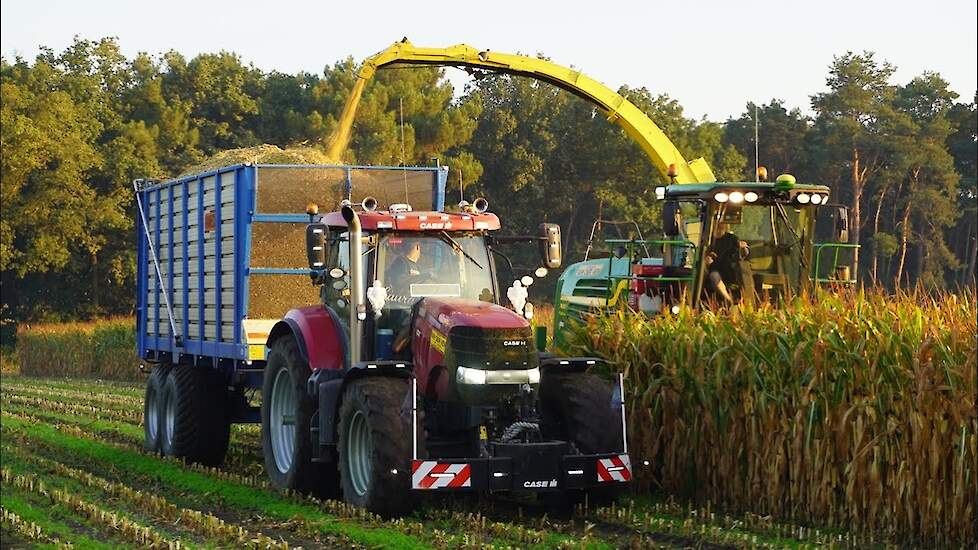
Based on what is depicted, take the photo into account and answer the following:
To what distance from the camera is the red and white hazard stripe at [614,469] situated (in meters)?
10.5

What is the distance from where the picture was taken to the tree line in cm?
4634

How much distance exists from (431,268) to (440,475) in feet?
6.36

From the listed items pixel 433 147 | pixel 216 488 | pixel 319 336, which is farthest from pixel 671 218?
pixel 433 147

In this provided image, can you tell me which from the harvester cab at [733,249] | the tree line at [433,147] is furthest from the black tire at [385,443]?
the tree line at [433,147]

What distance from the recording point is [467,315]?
34.3ft

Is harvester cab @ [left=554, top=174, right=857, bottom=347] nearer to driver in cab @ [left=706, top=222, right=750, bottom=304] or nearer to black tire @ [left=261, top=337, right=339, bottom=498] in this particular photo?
driver in cab @ [left=706, top=222, right=750, bottom=304]

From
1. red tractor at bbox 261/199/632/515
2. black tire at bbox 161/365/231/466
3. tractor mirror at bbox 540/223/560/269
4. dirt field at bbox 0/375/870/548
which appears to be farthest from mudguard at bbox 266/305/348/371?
black tire at bbox 161/365/231/466

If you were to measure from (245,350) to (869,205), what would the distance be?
44.8 m

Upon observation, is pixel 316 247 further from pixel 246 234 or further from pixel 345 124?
pixel 345 124

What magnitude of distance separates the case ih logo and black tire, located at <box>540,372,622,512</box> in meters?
0.48

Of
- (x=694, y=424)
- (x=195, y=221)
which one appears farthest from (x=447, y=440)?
(x=195, y=221)

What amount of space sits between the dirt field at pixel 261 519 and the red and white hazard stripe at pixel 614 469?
323 millimetres

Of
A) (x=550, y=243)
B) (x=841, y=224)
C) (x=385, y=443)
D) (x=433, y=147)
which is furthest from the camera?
(x=433, y=147)

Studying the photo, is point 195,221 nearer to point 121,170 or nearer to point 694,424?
point 694,424
